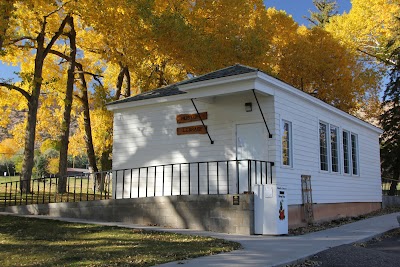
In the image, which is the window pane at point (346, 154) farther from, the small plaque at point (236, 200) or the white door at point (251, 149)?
the small plaque at point (236, 200)

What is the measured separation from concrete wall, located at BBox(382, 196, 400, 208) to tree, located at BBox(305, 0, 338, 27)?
30.6 metres

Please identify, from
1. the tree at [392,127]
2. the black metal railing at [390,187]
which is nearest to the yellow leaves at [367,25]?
the tree at [392,127]

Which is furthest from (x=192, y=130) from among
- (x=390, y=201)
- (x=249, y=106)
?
(x=390, y=201)

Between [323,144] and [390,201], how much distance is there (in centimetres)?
1133

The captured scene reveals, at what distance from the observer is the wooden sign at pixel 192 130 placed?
1395cm

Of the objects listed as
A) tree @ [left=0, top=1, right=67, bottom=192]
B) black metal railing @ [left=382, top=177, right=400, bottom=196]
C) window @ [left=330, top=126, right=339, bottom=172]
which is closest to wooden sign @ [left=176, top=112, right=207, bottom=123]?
window @ [left=330, top=126, right=339, bottom=172]

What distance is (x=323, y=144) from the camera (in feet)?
51.2

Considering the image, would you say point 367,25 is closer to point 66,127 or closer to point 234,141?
point 66,127

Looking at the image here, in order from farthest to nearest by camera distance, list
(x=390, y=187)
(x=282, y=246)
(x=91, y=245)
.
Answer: (x=390, y=187) < (x=282, y=246) < (x=91, y=245)

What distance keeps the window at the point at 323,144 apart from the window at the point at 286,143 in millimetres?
2538

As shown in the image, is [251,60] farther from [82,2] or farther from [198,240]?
[198,240]

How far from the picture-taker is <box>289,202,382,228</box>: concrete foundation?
1301 cm

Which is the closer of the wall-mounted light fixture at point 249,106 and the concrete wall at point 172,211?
the concrete wall at point 172,211

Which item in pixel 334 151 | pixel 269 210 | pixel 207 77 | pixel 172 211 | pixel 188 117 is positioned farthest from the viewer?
pixel 334 151
